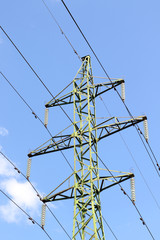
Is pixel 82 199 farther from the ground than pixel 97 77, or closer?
closer

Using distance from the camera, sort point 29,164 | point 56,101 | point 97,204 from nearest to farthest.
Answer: point 97,204 < point 29,164 < point 56,101

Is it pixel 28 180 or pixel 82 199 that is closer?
pixel 82 199

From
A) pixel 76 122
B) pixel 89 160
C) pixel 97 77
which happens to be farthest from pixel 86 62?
pixel 89 160

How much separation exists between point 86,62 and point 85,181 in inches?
330

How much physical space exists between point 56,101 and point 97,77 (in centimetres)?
270

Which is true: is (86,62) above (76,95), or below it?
above

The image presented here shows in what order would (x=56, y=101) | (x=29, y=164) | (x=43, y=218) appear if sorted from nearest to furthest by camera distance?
(x=43, y=218)
(x=29, y=164)
(x=56, y=101)

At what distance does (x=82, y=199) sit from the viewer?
2152 cm

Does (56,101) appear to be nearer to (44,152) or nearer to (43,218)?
(44,152)

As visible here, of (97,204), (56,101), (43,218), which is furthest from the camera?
(56,101)

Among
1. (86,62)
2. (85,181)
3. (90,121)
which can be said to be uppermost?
(86,62)

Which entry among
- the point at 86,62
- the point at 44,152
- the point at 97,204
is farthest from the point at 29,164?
the point at 86,62

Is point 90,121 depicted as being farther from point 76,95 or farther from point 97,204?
point 97,204

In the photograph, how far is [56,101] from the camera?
85.8ft
